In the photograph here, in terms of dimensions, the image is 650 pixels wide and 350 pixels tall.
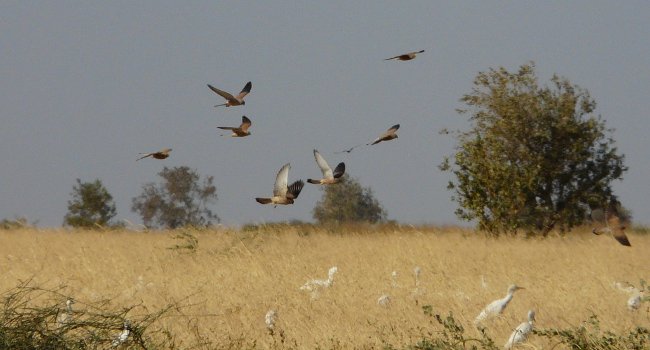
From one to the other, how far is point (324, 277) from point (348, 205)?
44.8 m

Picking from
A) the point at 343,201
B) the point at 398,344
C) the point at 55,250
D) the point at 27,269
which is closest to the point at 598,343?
the point at 398,344

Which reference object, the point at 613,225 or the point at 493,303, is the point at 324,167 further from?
the point at 493,303

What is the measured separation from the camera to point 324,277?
56.0ft

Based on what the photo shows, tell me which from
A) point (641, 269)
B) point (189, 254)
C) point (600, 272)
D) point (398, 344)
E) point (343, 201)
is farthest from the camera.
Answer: point (343, 201)

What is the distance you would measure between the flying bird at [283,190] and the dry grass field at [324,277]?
4.66ft

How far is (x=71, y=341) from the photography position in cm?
689

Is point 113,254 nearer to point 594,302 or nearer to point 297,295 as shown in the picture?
point 297,295

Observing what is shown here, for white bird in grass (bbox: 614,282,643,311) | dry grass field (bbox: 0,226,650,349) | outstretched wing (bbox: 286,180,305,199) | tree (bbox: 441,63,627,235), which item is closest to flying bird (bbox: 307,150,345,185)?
outstretched wing (bbox: 286,180,305,199)

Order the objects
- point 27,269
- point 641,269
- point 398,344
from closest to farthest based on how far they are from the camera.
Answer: point 398,344 < point 641,269 < point 27,269

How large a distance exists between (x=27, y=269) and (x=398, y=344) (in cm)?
1158

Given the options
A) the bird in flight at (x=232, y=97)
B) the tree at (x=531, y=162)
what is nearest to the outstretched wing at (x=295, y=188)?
the bird in flight at (x=232, y=97)

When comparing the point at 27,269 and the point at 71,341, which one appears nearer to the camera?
the point at 71,341

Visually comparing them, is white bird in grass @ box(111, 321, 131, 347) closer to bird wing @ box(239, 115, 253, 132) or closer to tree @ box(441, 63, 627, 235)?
bird wing @ box(239, 115, 253, 132)

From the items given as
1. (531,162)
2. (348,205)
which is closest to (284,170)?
(531,162)
